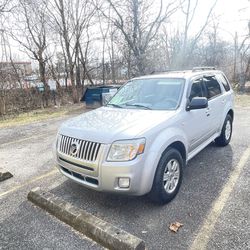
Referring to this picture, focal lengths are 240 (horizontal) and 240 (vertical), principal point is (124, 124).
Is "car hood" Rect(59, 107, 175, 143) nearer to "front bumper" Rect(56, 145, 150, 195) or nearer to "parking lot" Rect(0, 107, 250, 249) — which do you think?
"front bumper" Rect(56, 145, 150, 195)

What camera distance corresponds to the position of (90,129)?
3.04m

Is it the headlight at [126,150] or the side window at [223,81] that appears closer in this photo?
the headlight at [126,150]

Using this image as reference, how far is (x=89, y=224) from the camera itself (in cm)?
263

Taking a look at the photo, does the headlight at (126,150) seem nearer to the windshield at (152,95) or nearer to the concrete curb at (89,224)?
the concrete curb at (89,224)

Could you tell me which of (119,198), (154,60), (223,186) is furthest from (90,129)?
(154,60)

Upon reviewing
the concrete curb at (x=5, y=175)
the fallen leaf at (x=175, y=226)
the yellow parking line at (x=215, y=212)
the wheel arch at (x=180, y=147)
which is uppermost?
the wheel arch at (x=180, y=147)

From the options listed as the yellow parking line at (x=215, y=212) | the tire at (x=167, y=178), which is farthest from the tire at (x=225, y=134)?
the tire at (x=167, y=178)


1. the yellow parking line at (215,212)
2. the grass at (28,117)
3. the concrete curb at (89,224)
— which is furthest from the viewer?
the grass at (28,117)

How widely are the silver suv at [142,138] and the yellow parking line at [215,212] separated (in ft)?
1.81

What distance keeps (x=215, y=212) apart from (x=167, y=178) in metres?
0.70

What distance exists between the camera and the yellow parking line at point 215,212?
2.47 metres

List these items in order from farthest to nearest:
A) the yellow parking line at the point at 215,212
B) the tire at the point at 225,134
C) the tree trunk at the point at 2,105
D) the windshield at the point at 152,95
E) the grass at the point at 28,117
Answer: the tree trunk at the point at 2,105 → the grass at the point at 28,117 → the tire at the point at 225,134 → the windshield at the point at 152,95 → the yellow parking line at the point at 215,212

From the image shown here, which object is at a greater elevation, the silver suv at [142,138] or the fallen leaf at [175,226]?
the silver suv at [142,138]

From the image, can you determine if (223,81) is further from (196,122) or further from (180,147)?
(180,147)
